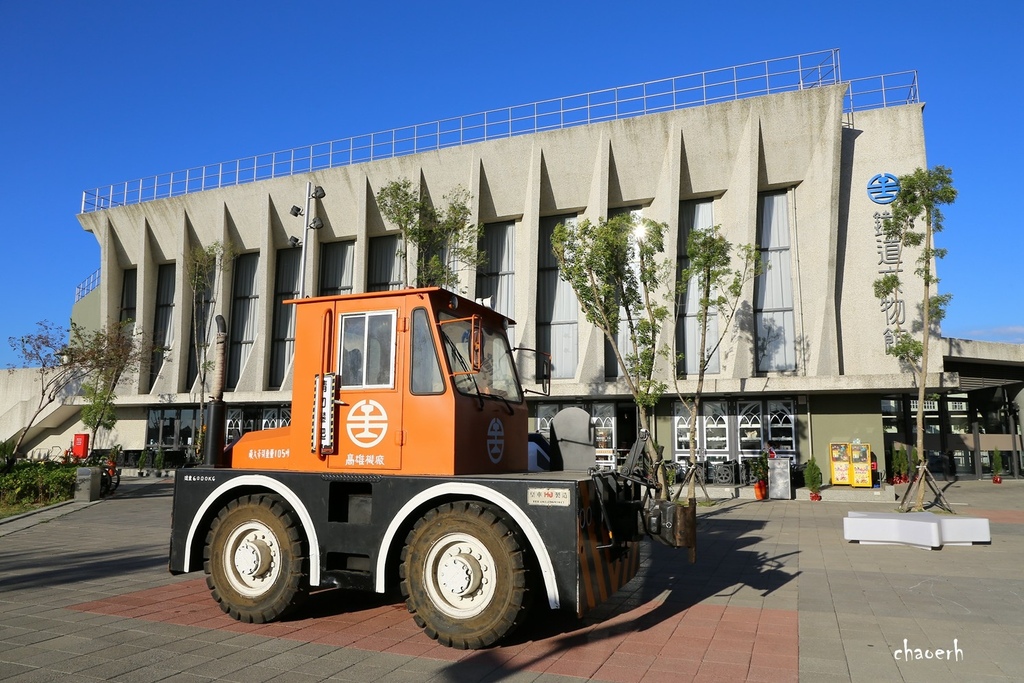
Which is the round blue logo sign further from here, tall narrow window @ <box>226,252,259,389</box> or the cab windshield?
tall narrow window @ <box>226,252,259,389</box>

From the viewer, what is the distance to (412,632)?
238 inches

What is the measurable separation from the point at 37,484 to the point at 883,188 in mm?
25687

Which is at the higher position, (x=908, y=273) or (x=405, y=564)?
(x=908, y=273)

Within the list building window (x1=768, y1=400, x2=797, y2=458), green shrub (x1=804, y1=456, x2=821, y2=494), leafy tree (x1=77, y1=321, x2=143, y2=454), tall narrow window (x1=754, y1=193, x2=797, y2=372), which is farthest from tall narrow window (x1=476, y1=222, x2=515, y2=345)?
leafy tree (x1=77, y1=321, x2=143, y2=454)

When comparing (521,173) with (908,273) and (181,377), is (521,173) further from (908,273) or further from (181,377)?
(181,377)

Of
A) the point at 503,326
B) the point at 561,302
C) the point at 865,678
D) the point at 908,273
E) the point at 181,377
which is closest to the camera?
the point at 865,678

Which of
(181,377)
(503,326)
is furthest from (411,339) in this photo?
(181,377)

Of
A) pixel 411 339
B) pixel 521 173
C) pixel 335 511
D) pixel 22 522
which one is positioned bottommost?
pixel 22 522

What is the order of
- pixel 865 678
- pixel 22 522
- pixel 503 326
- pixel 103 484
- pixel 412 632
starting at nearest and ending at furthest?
pixel 865 678
pixel 412 632
pixel 503 326
pixel 22 522
pixel 103 484

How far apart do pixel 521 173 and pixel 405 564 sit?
21.8 m

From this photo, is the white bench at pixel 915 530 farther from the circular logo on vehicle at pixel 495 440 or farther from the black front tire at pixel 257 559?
the black front tire at pixel 257 559

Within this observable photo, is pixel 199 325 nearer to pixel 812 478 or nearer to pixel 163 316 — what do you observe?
pixel 163 316

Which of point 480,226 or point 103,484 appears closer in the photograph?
point 103,484

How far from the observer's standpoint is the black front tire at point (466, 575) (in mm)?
5359
